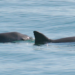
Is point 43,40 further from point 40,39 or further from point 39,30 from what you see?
point 39,30

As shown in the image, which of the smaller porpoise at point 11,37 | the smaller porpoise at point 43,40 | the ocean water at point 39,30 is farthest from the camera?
the smaller porpoise at point 11,37

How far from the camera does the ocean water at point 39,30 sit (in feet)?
52.0

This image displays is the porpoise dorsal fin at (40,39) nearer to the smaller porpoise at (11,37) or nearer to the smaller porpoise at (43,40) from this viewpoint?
the smaller porpoise at (43,40)

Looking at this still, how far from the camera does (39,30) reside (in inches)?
992

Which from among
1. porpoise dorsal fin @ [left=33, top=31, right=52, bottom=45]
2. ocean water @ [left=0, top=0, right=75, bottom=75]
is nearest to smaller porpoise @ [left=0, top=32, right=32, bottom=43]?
ocean water @ [left=0, top=0, right=75, bottom=75]

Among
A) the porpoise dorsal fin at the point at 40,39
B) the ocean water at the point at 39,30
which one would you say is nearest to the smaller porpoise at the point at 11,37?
the ocean water at the point at 39,30

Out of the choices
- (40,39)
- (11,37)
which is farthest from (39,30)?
(40,39)

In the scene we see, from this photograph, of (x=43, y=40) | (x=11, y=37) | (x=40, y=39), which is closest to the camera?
(x=40, y=39)

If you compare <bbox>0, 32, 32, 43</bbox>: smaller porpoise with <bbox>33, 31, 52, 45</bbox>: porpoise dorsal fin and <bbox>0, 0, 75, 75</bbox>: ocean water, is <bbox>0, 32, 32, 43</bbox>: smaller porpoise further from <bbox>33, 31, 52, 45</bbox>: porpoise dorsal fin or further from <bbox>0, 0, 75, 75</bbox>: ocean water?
<bbox>33, 31, 52, 45</bbox>: porpoise dorsal fin

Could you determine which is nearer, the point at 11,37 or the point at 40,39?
the point at 40,39

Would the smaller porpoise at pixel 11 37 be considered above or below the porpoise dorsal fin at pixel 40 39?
above

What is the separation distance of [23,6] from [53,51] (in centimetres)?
1623

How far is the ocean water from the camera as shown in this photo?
15.9 m

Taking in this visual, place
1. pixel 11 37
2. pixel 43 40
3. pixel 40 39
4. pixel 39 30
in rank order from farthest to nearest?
pixel 39 30 < pixel 11 37 < pixel 43 40 < pixel 40 39
